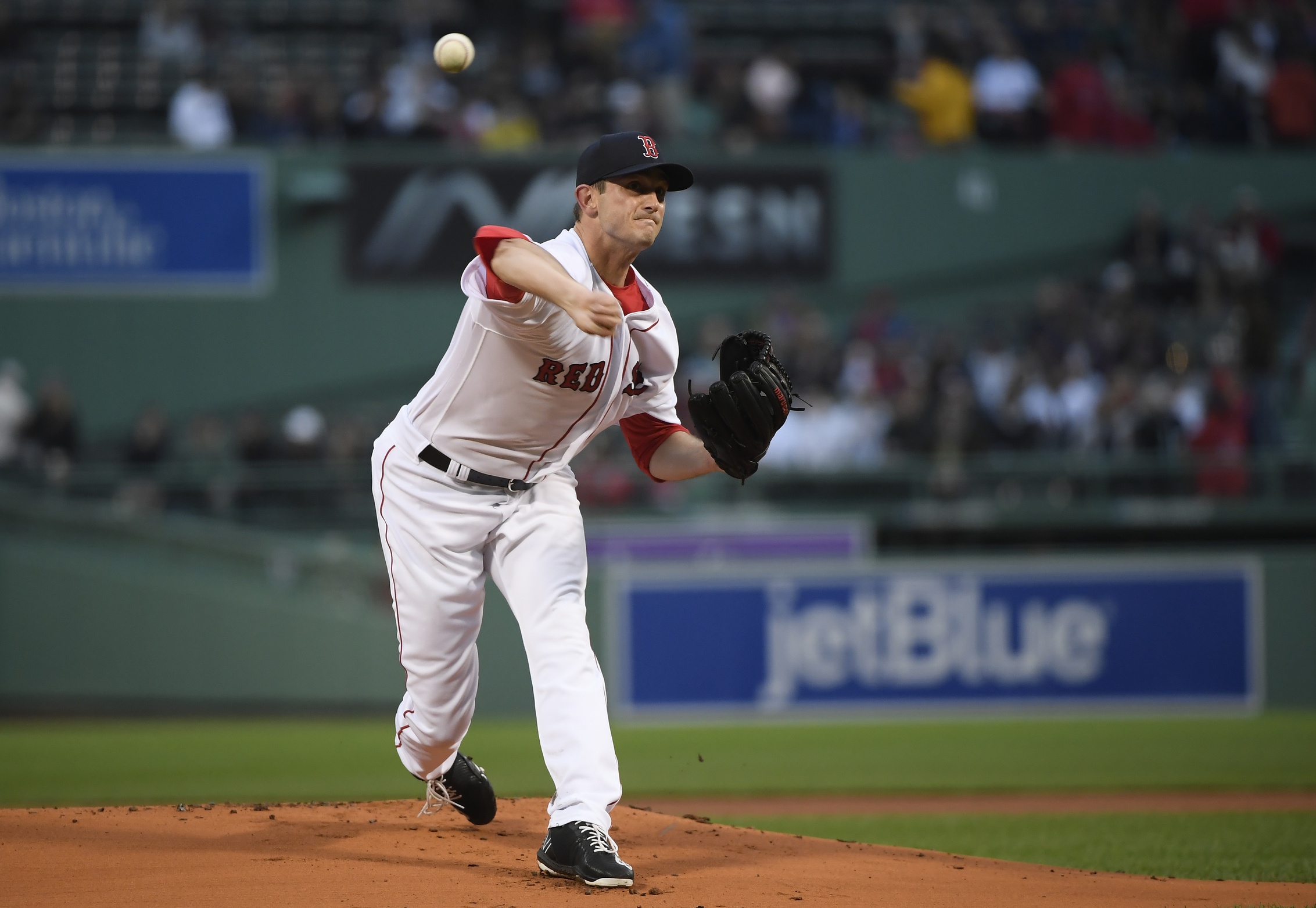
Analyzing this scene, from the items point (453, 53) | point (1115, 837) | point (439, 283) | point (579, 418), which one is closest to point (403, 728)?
point (579, 418)

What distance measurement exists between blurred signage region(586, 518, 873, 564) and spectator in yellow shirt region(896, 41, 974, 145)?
18.9 feet

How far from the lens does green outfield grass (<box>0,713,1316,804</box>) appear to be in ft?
29.3

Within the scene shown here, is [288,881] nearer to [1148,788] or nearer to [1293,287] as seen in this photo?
[1148,788]

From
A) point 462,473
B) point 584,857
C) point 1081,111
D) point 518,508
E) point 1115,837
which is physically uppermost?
point 1081,111

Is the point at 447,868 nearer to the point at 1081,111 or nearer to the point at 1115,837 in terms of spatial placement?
the point at 1115,837

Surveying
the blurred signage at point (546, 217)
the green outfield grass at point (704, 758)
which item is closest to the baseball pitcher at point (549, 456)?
the green outfield grass at point (704, 758)

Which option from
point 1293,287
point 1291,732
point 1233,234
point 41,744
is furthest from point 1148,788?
point 1293,287

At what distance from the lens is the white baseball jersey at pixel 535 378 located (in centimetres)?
447

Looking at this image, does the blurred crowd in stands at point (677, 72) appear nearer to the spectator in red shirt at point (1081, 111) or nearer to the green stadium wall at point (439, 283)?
the spectator in red shirt at point (1081, 111)

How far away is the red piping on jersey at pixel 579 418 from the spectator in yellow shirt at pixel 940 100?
12.8m

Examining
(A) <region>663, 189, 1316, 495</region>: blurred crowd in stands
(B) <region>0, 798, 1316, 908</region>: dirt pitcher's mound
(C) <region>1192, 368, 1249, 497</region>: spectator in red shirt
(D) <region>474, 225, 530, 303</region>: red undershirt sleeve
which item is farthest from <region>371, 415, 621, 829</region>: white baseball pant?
(C) <region>1192, 368, 1249, 497</region>: spectator in red shirt

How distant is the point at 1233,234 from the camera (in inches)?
628

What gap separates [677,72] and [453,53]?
10963 millimetres

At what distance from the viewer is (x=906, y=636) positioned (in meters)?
12.3
